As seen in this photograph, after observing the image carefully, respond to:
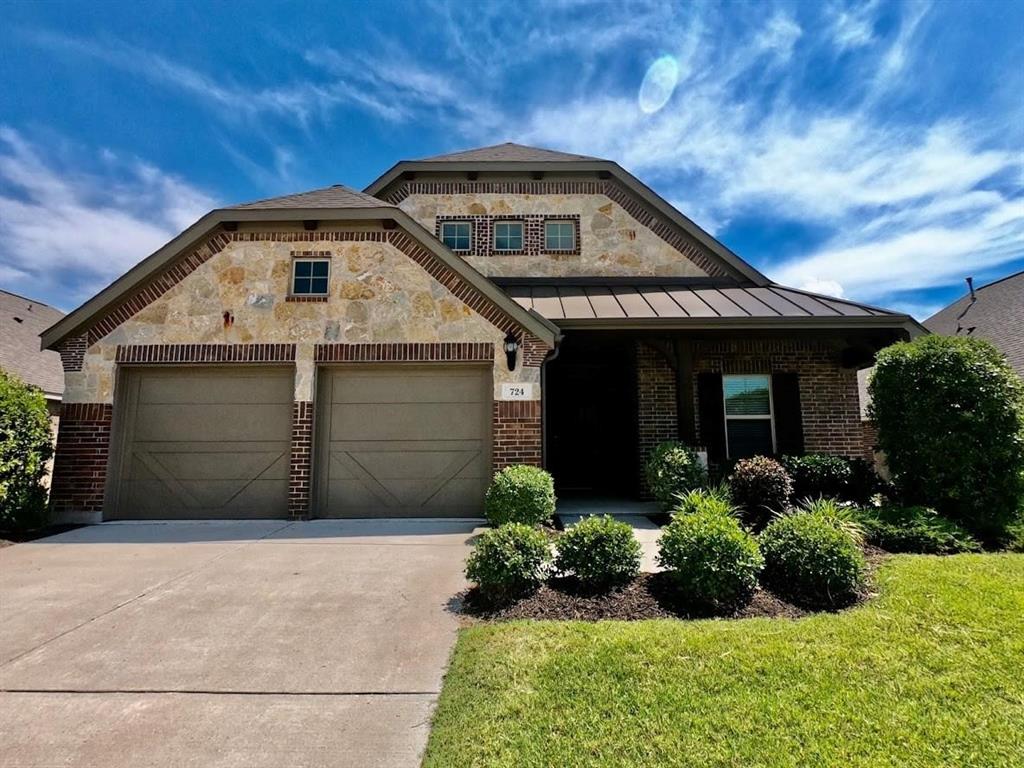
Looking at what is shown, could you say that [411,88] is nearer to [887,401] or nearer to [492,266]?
[492,266]

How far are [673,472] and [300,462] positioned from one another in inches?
224

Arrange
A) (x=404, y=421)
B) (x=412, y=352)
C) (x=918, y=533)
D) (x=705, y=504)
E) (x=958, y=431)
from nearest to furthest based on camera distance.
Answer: (x=705, y=504), (x=918, y=533), (x=958, y=431), (x=412, y=352), (x=404, y=421)

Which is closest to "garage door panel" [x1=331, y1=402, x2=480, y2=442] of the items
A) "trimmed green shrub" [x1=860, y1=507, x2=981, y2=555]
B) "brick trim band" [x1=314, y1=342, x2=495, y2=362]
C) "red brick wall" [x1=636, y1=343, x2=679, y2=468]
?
"brick trim band" [x1=314, y1=342, x2=495, y2=362]

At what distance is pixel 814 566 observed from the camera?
4.19 m

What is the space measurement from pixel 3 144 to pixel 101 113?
2307 millimetres

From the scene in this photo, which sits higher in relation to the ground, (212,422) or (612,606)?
(212,422)

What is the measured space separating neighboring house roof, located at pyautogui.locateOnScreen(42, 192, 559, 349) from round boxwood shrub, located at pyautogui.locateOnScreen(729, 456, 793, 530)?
342 centimetres

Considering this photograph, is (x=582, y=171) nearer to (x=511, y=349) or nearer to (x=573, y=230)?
(x=573, y=230)

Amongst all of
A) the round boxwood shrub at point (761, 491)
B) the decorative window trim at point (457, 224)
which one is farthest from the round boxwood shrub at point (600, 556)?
the decorative window trim at point (457, 224)

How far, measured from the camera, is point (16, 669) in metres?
3.19

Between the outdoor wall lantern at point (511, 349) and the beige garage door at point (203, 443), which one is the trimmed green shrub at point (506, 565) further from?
the beige garage door at point (203, 443)

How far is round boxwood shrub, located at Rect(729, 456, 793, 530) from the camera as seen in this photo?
695 cm

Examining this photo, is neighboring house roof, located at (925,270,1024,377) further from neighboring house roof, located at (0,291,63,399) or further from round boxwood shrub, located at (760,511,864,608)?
neighboring house roof, located at (0,291,63,399)

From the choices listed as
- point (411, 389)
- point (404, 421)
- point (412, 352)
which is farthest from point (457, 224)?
point (404, 421)
